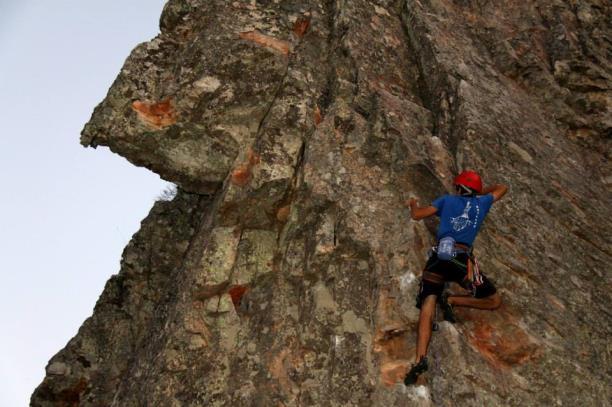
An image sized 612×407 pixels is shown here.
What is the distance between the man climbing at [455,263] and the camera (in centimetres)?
866

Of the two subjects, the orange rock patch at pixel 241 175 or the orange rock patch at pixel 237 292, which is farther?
the orange rock patch at pixel 241 175

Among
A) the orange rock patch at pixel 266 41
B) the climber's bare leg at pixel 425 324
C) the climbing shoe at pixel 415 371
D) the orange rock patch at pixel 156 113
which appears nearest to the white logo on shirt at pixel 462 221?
the climber's bare leg at pixel 425 324

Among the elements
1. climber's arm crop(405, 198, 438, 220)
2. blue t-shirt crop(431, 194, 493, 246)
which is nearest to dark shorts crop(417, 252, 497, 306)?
blue t-shirt crop(431, 194, 493, 246)

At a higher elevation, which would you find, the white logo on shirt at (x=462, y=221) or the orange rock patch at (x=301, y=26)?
the orange rock patch at (x=301, y=26)

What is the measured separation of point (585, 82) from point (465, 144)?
5.64m

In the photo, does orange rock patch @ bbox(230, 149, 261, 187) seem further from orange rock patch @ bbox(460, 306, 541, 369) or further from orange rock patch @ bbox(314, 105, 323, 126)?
orange rock patch @ bbox(460, 306, 541, 369)

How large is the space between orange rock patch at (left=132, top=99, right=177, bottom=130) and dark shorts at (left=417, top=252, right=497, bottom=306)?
674 centimetres

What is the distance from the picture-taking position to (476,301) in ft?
29.9

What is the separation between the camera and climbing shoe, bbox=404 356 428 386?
8.16m

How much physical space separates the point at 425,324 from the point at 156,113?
25.1 feet

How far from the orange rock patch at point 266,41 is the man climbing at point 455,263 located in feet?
19.5

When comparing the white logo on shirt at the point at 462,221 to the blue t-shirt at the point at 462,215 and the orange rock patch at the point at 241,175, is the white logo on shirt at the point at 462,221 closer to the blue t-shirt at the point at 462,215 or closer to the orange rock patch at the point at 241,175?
the blue t-shirt at the point at 462,215

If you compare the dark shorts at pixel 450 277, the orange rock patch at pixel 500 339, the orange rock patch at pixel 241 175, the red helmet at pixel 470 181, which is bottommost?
the orange rock patch at pixel 500 339

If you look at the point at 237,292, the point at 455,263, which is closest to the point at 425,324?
the point at 455,263
